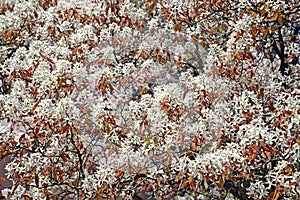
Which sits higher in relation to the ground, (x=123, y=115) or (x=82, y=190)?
(x=123, y=115)

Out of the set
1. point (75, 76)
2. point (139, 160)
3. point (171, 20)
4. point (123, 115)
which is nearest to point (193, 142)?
point (139, 160)

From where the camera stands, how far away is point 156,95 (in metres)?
3.38

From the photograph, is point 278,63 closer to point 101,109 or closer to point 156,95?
point 156,95

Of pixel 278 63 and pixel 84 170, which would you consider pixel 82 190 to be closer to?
pixel 84 170

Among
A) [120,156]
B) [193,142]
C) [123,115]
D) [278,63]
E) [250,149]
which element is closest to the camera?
[250,149]

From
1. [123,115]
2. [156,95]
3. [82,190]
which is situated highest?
[156,95]

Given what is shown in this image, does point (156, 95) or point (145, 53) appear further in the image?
point (145, 53)

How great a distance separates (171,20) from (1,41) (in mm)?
1357

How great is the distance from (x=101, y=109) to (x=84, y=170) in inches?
16.5

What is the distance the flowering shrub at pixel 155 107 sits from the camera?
3.02m

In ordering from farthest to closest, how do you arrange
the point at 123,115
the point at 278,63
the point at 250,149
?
the point at 278,63 < the point at 123,115 < the point at 250,149

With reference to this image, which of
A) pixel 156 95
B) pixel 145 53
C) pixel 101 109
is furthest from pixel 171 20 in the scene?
pixel 101 109

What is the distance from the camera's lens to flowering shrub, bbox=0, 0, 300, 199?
3.02 m

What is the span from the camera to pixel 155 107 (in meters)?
3.36
